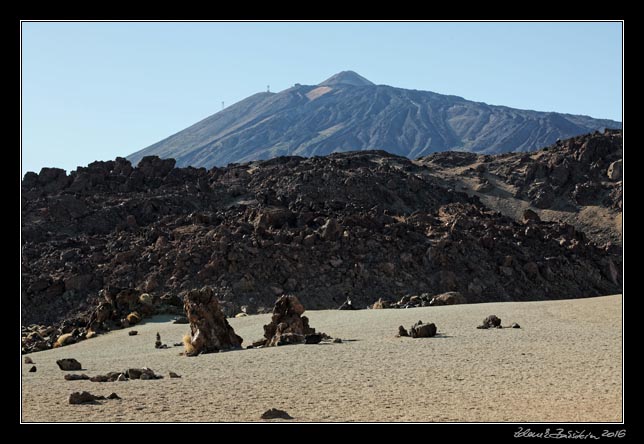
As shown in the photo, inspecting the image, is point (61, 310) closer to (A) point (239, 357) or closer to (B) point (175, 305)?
(B) point (175, 305)

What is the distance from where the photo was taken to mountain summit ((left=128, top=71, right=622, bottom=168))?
150m

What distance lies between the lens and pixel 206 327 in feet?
54.8

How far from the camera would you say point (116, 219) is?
38.7m

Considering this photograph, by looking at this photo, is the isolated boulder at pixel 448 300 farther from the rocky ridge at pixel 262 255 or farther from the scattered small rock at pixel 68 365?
the scattered small rock at pixel 68 365

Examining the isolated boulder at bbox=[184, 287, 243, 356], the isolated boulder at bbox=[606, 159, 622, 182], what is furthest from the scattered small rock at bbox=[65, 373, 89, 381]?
the isolated boulder at bbox=[606, 159, 622, 182]

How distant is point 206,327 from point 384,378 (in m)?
5.67

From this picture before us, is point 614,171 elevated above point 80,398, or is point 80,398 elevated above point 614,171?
point 614,171

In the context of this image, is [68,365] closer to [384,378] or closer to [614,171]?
[384,378]

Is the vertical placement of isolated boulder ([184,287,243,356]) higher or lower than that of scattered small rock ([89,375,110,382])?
higher

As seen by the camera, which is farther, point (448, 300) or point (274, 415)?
point (448, 300)

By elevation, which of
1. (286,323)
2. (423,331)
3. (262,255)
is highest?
(262,255)

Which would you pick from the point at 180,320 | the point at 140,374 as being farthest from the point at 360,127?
the point at 140,374

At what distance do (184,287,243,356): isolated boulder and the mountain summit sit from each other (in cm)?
12426

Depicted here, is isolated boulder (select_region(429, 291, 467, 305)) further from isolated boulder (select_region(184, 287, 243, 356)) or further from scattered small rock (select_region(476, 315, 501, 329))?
isolated boulder (select_region(184, 287, 243, 356))
